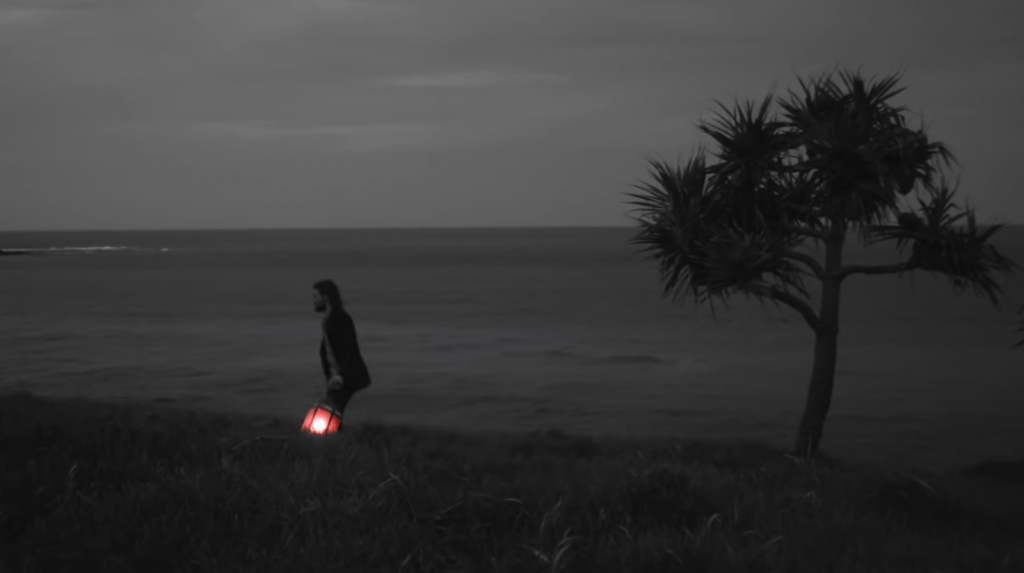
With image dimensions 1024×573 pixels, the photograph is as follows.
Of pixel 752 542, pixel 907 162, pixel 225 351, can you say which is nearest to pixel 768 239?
pixel 907 162

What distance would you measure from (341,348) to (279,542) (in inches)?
207

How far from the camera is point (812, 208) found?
486 inches

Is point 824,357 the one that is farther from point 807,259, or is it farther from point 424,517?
point 424,517

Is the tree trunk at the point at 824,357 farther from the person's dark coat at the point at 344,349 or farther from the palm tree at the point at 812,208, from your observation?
the person's dark coat at the point at 344,349

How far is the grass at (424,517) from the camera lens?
488cm

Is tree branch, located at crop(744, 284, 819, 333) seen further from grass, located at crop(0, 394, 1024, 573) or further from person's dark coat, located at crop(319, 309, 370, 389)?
person's dark coat, located at crop(319, 309, 370, 389)

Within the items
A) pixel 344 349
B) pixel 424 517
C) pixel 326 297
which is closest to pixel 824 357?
pixel 344 349

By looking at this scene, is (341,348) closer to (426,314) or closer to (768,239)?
(768,239)

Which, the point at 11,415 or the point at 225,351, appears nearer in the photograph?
the point at 11,415

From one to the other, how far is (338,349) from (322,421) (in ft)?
2.85

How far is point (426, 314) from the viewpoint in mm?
53531

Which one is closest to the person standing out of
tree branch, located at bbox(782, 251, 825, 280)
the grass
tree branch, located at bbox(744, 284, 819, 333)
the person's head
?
the person's head

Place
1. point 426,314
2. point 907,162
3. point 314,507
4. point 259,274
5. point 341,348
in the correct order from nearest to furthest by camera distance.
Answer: point 314,507, point 341,348, point 907,162, point 426,314, point 259,274

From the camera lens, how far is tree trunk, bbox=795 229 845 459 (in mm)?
12477
